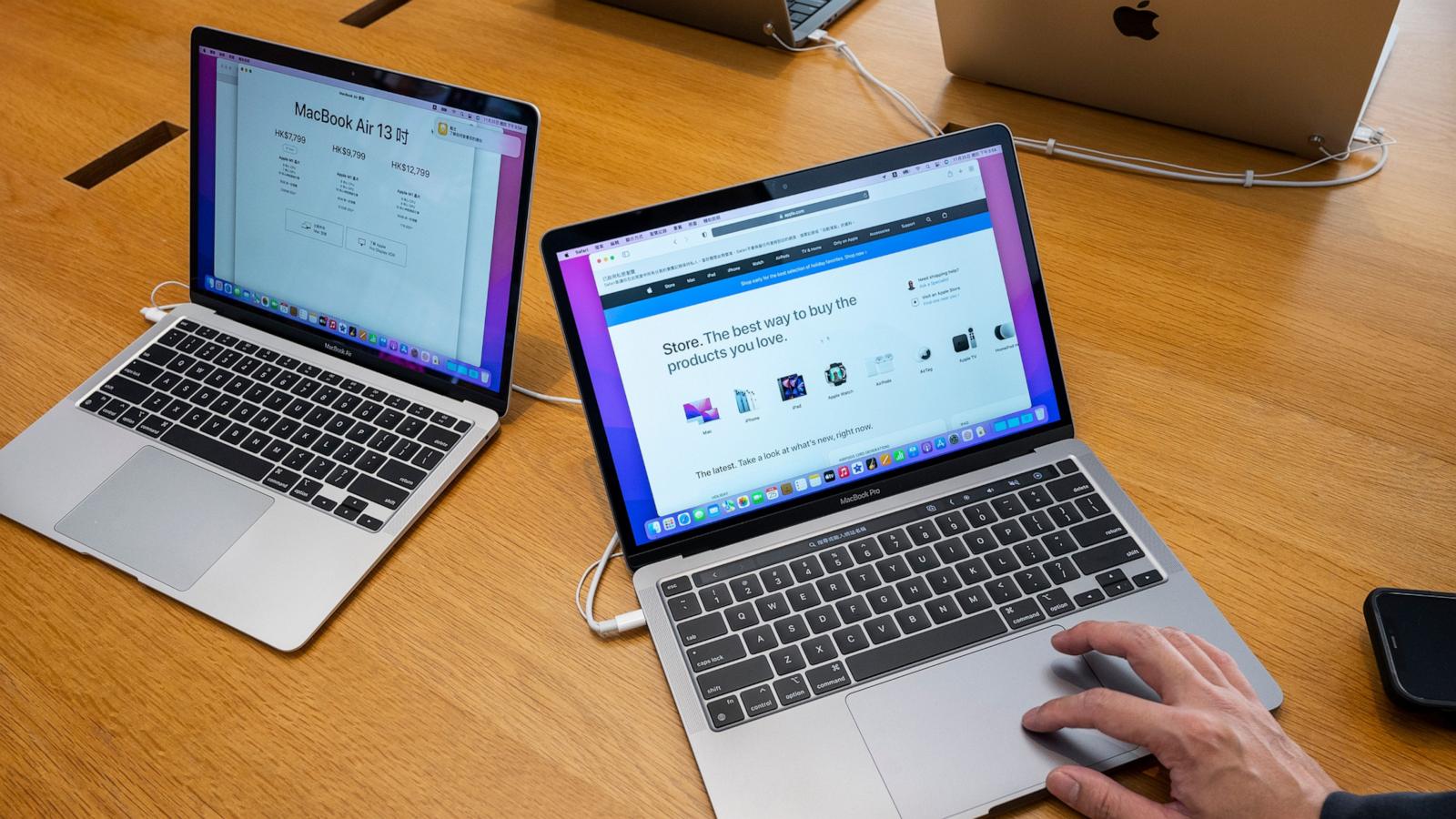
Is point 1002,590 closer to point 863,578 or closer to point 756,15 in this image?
point 863,578

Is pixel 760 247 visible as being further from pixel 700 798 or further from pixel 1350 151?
pixel 1350 151

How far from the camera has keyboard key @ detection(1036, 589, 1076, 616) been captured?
2.57ft

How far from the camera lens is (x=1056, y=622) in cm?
78

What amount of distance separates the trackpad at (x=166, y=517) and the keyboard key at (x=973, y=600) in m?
0.59

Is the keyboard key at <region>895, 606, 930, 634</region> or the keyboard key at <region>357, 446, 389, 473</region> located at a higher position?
the keyboard key at <region>895, 606, 930, 634</region>

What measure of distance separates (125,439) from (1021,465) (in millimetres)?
809

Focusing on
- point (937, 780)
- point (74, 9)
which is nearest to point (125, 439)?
point (937, 780)

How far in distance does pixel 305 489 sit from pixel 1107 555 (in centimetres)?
67

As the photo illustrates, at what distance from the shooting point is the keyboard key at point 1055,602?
785 mm

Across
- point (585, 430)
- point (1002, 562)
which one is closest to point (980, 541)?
point (1002, 562)

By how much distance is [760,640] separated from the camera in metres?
0.77

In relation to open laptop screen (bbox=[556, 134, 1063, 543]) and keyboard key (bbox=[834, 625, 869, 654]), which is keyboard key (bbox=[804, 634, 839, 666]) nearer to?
keyboard key (bbox=[834, 625, 869, 654])

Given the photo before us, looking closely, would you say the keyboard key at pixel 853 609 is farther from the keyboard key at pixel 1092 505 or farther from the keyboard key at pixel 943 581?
the keyboard key at pixel 1092 505

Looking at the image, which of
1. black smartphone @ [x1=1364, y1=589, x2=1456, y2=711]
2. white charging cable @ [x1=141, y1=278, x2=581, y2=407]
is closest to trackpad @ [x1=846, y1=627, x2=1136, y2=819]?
black smartphone @ [x1=1364, y1=589, x2=1456, y2=711]
